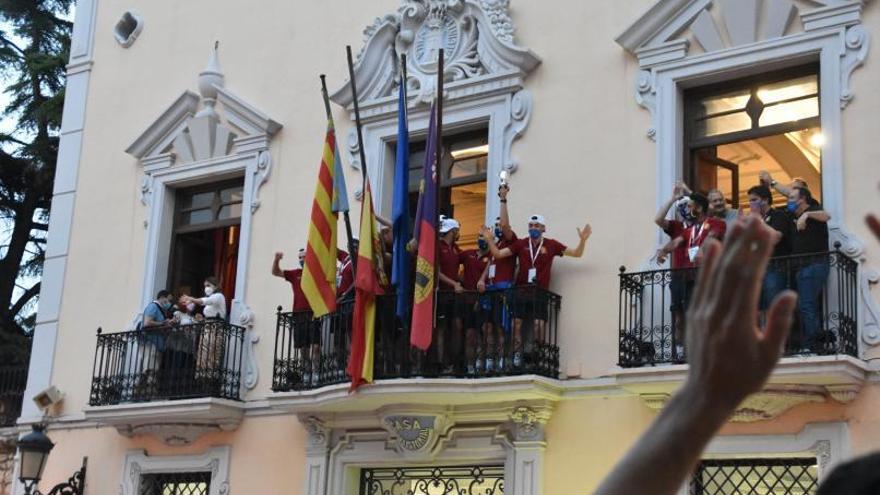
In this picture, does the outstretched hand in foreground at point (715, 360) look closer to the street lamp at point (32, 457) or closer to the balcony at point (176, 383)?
the balcony at point (176, 383)

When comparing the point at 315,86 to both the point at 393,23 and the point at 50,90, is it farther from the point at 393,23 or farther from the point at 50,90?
the point at 50,90

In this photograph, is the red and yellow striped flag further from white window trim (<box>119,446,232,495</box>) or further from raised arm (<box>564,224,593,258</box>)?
white window trim (<box>119,446,232,495</box>)

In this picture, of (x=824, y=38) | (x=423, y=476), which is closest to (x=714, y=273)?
(x=824, y=38)

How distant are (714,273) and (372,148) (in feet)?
38.4

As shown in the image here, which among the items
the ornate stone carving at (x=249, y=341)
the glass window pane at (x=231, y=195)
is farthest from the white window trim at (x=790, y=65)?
the glass window pane at (x=231, y=195)

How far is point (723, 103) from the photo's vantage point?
11703mm

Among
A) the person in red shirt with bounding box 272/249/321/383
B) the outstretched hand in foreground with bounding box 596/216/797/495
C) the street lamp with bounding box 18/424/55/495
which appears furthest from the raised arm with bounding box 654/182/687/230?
the outstretched hand in foreground with bounding box 596/216/797/495

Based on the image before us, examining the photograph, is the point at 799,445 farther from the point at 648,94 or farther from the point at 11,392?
the point at 11,392

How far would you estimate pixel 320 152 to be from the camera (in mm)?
13961

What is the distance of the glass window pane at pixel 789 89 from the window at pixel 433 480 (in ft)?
13.5

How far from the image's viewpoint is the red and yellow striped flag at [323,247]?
12125 mm

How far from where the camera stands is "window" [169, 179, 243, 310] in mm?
15023

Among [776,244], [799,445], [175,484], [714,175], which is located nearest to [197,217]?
[175,484]

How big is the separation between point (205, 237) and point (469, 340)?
502 centimetres
